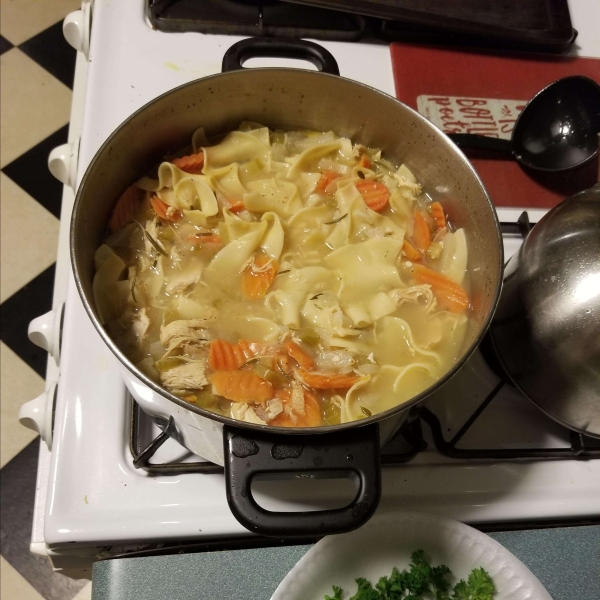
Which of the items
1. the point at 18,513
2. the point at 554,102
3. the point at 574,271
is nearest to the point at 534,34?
the point at 554,102

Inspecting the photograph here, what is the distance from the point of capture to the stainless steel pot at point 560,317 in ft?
3.00

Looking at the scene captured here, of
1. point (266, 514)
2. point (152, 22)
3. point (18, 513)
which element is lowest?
point (18, 513)

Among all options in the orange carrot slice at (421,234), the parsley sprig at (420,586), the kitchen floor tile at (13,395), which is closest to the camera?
the parsley sprig at (420,586)

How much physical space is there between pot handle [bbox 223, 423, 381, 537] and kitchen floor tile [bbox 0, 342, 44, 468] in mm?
1530

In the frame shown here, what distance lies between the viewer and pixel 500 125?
4.66ft

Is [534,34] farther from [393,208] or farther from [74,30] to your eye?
[74,30]

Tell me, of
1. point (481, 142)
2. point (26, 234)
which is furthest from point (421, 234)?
point (26, 234)

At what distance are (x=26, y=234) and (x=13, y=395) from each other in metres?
0.71

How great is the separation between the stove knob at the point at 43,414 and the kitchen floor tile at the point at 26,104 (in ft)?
5.69

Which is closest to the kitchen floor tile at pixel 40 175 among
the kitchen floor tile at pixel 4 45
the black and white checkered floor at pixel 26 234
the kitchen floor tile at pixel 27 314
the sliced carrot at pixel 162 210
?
the black and white checkered floor at pixel 26 234

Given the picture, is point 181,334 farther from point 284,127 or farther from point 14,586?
point 14,586

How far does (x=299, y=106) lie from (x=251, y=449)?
0.81m

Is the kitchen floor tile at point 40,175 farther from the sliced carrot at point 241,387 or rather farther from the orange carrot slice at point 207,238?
the sliced carrot at point 241,387

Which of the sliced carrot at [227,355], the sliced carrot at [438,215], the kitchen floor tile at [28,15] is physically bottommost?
the sliced carrot at [227,355]
